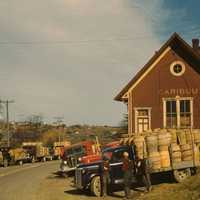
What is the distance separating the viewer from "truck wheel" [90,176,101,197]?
21.5m

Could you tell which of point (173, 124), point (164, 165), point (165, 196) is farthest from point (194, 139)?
point (173, 124)

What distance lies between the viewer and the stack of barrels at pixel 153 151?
22547 millimetres

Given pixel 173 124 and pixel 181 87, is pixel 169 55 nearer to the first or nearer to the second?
pixel 181 87

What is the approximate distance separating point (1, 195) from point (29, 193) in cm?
126

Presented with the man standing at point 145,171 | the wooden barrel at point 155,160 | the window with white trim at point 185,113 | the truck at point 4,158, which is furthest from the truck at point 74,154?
the truck at point 4,158

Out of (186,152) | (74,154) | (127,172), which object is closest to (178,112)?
(74,154)

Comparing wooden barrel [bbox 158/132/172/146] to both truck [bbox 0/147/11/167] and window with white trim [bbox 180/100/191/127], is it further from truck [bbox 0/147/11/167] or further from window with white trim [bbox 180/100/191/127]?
truck [bbox 0/147/11/167]

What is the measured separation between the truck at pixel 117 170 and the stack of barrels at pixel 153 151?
0.23 metres

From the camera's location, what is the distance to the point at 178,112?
38.3 meters

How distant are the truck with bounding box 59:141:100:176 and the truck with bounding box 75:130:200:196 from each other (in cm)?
955

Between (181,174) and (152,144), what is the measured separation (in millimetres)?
1905

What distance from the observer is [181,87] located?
128ft

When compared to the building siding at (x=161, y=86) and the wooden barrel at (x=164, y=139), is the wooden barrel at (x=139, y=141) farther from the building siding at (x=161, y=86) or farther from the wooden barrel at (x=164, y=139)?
the building siding at (x=161, y=86)

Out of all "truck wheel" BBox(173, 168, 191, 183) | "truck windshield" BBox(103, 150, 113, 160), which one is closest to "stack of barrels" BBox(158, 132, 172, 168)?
"truck wheel" BBox(173, 168, 191, 183)
